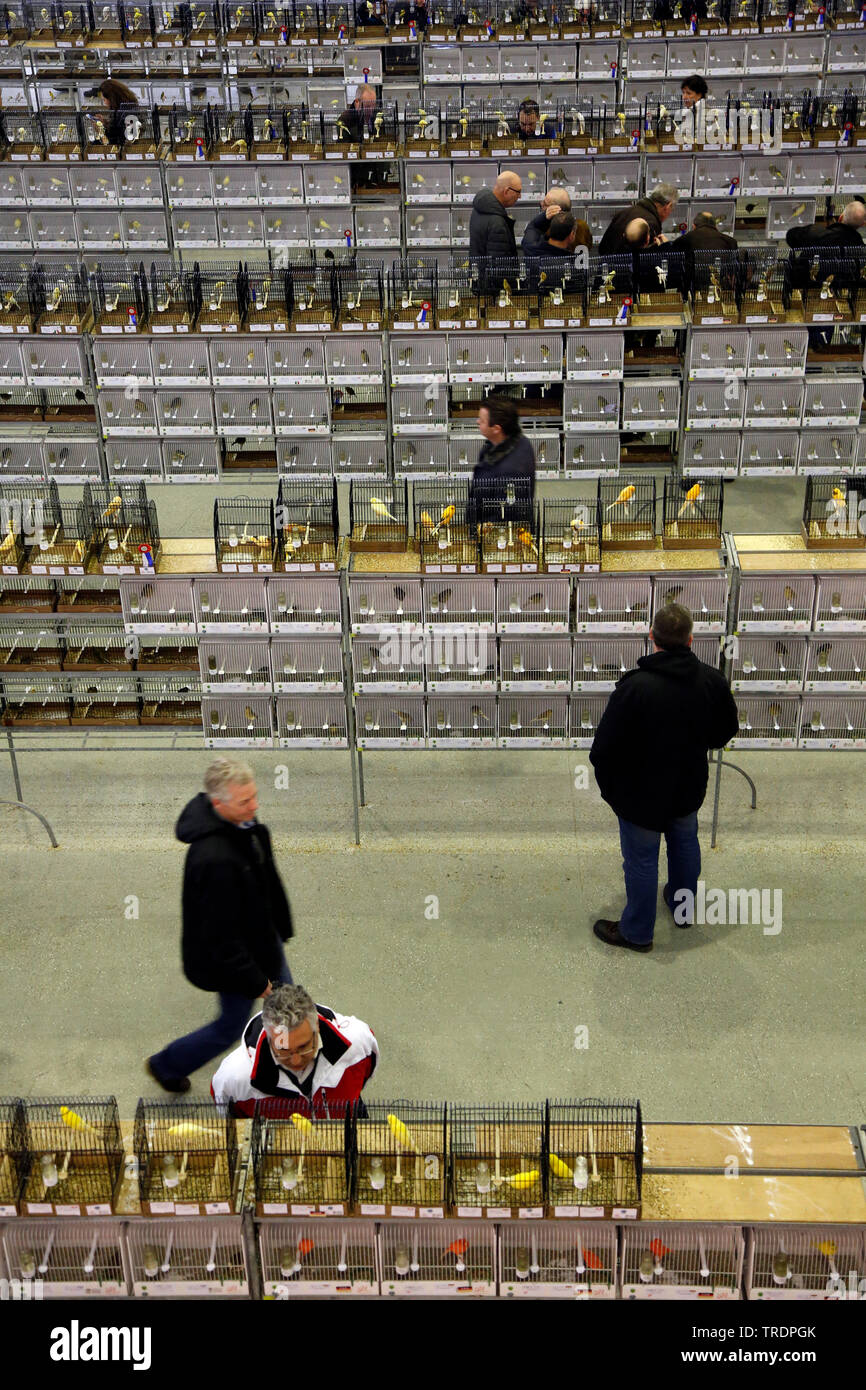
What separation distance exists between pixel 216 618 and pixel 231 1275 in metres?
3.32

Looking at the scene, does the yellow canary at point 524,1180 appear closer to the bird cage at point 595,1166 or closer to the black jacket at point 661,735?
the bird cage at point 595,1166

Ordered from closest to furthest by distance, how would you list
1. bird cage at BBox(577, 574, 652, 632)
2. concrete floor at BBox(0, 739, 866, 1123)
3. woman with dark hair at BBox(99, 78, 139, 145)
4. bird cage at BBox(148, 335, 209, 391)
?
concrete floor at BBox(0, 739, 866, 1123) < bird cage at BBox(577, 574, 652, 632) < bird cage at BBox(148, 335, 209, 391) < woman with dark hair at BBox(99, 78, 139, 145)

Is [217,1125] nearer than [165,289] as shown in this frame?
Yes

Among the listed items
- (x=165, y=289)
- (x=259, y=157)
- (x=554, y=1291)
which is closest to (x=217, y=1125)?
(x=554, y=1291)

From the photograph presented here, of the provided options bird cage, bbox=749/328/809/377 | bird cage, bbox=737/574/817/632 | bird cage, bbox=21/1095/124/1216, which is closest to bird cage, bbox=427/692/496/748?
bird cage, bbox=737/574/817/632

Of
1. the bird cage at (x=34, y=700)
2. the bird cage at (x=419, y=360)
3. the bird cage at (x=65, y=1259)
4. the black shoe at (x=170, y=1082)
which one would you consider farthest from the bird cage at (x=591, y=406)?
the bird cage at (x=65, y=1259)

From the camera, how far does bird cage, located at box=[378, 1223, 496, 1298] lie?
4.55 m

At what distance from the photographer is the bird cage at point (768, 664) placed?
705cm

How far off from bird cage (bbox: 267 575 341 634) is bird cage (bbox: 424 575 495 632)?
1.43 ft

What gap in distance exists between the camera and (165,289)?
1053cm

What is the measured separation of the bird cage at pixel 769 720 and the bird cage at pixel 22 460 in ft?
17.1

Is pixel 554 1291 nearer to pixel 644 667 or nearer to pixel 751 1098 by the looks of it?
pixel 751 1098

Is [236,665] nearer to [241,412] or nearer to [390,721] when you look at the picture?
[390,721]

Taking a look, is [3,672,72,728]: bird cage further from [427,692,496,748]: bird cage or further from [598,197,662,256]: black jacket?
[598,197,662,256]: black jacket
